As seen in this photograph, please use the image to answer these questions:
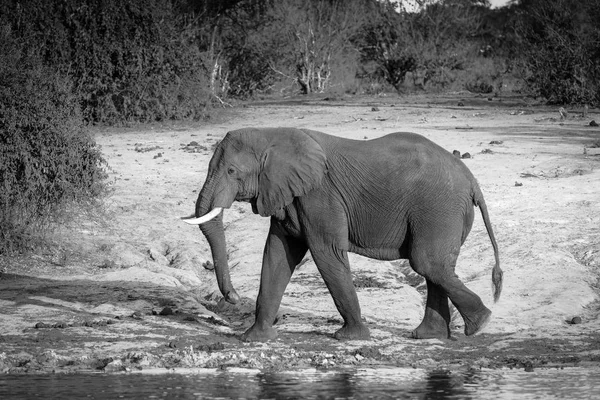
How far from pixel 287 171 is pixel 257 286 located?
254 centimetres

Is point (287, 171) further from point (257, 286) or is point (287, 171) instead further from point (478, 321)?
point (257, 286)

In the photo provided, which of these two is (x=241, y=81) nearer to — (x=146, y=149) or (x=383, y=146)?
(x=146, y=149)

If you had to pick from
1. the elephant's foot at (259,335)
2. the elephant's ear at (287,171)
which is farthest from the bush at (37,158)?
the elephant's ear at (287,171)

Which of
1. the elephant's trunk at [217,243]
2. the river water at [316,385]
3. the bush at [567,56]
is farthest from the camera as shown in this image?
the bush at [567,56]

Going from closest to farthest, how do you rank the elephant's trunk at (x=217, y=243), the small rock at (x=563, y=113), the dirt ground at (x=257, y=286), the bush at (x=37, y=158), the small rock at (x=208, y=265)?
1. the dirt ground at (x=257, y=286)
2. the elephant's trunk at (x=217, y=243)
3. the small rock at (x=208, y=265)
4. the bush at (x=37, y=158)
5. the small rock at (x=563, y=113)

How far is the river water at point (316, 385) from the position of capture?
7594mm

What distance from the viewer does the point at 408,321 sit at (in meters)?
9.98

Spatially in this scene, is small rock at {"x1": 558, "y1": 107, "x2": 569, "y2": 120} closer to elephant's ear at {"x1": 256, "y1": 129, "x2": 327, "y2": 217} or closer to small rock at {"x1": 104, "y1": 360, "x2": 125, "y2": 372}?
elephant's ear at {"x1": 256, "y1": 129, "x2": 327, "y2": 217}

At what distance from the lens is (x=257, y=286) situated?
1115 cm

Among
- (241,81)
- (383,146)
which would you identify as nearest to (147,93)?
(241,81)

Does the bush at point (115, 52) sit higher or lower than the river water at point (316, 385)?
higher

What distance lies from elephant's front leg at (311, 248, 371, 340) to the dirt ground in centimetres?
15

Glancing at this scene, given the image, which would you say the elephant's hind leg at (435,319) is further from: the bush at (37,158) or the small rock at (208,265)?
the bush at (37,158)

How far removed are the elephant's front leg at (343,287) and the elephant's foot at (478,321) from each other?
2.59 ft
